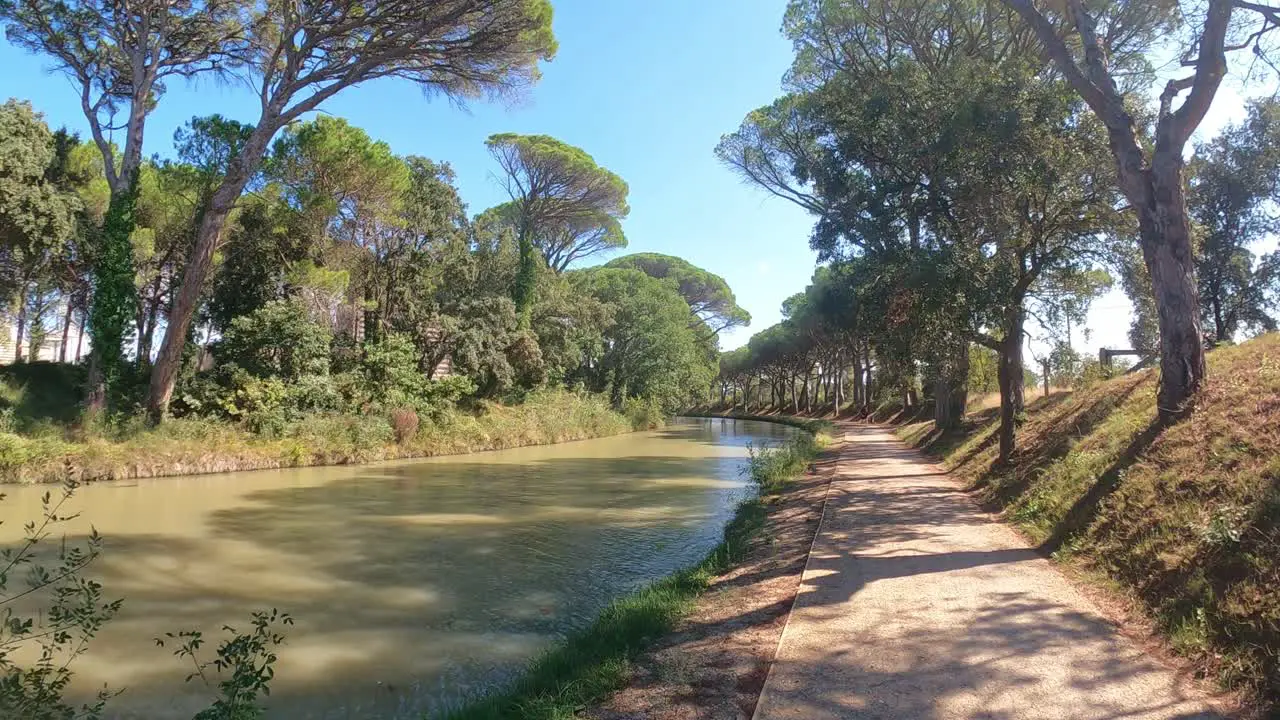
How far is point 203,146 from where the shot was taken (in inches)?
818

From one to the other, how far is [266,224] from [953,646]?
2360 cm

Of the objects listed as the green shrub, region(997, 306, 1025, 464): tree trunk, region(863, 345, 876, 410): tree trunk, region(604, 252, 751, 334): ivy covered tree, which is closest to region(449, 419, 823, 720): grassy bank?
region(997, 306, 1025, 464): tree trunk

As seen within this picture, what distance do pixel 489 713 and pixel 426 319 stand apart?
82.1 ft

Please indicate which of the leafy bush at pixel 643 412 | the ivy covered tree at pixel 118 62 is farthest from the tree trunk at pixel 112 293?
the leafy bush at pixel 643 412

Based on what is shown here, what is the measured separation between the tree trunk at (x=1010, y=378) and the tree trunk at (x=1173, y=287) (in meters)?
3.21

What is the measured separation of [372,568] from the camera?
827 centimetres

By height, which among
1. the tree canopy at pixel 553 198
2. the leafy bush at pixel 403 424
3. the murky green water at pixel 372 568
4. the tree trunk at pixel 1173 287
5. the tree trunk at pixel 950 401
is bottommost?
the murky green water at pixel 372 568

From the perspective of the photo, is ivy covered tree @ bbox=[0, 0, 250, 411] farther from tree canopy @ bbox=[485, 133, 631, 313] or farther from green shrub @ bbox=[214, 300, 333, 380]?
tree canopy @ bbox=[485, 133, 631, 313]

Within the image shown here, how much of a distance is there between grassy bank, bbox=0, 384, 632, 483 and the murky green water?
0.97 m

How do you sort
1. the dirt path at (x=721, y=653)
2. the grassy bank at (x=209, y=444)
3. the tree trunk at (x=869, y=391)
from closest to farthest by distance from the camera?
the dirt path at (x=721, y=653) < the grassy bank at (x=209, y=444) < the tree trunk at (x=869, y=391)

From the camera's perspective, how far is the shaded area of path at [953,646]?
11.3ft

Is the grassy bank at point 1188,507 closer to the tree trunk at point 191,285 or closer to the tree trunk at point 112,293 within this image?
the tree trunk at point 191,285

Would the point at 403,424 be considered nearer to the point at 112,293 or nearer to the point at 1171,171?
the point at 112,293

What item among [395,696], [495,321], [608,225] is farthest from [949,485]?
[608,225]
